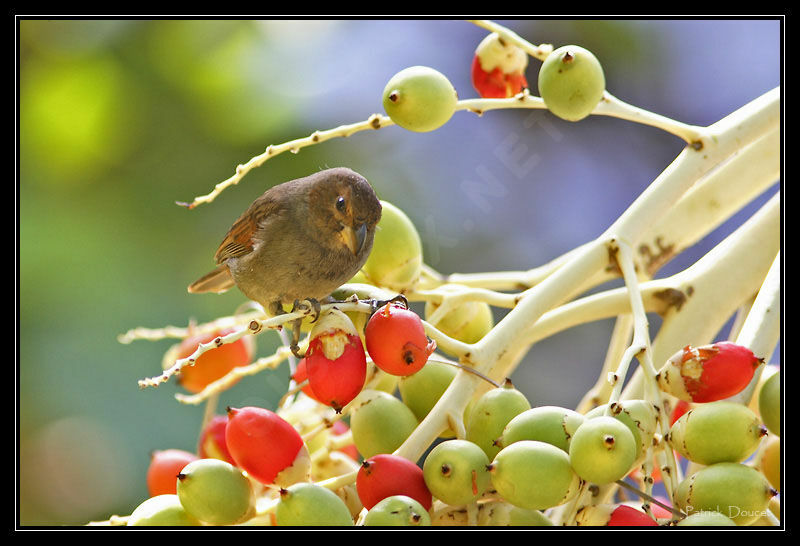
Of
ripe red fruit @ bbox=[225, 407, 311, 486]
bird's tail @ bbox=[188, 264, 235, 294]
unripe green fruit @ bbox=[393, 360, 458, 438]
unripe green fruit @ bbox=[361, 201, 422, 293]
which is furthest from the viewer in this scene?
bird's tail @ bbox=[188, 264, 235, 294]

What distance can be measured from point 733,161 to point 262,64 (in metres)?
1.00

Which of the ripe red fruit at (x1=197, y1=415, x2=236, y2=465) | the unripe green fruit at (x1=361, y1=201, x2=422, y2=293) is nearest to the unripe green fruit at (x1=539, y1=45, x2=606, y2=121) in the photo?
the unripe green fruit at (x1=361, y1=201, x2=422, y2=293)

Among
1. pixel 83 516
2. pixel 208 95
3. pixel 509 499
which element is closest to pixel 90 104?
pixel 208 95

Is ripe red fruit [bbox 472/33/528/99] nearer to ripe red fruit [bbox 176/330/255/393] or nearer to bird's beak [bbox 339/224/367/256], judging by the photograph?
bird's beak [bbox 339/224/367/256]

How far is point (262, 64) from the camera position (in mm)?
1754

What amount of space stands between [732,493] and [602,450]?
0.14 metres

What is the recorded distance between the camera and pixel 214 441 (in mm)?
1050

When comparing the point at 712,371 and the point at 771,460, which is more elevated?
the point at 712,371

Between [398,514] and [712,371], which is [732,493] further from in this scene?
[398,514]

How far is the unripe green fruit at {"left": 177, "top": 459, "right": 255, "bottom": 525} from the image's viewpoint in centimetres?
77

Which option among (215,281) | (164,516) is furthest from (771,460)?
(215,281)

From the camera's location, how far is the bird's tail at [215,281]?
1329 mm

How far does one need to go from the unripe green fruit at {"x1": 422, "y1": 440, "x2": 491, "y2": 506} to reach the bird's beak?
327 millimetres
